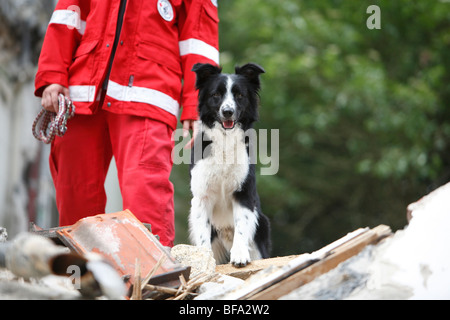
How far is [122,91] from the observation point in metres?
2.95

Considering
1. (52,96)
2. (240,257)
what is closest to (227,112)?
(240,257)

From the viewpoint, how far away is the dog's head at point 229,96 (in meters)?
3.55

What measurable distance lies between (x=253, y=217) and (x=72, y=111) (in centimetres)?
140

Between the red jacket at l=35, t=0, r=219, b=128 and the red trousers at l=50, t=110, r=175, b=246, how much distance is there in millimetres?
106

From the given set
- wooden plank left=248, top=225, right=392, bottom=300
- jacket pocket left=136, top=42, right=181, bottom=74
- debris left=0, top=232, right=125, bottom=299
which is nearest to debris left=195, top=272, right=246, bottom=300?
wooden plank left=248, top=225, right=392, bottom=300

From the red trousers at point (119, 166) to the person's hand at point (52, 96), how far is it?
14 cm

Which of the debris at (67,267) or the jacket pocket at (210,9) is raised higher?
the jacket pocket at (210,9)

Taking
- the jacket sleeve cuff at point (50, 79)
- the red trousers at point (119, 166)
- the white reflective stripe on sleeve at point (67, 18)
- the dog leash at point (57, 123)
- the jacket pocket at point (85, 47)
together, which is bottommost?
the red trousers at point (119, 166)

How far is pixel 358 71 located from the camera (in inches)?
321

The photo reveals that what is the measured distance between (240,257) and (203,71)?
4.01ft

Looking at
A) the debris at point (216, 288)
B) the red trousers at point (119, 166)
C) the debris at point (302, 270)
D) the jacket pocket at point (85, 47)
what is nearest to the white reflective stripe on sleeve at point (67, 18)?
the jacket pocket at point (85, 47)

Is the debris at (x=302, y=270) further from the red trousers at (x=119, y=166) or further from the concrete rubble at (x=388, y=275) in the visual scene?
the red trousers at (x=119, y=166)

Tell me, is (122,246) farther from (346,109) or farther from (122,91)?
(346,109)

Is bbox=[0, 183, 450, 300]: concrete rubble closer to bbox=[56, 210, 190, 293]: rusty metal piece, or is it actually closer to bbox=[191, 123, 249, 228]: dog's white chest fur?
bbox=[56, 210, 190, 293]: rusty metal piece
